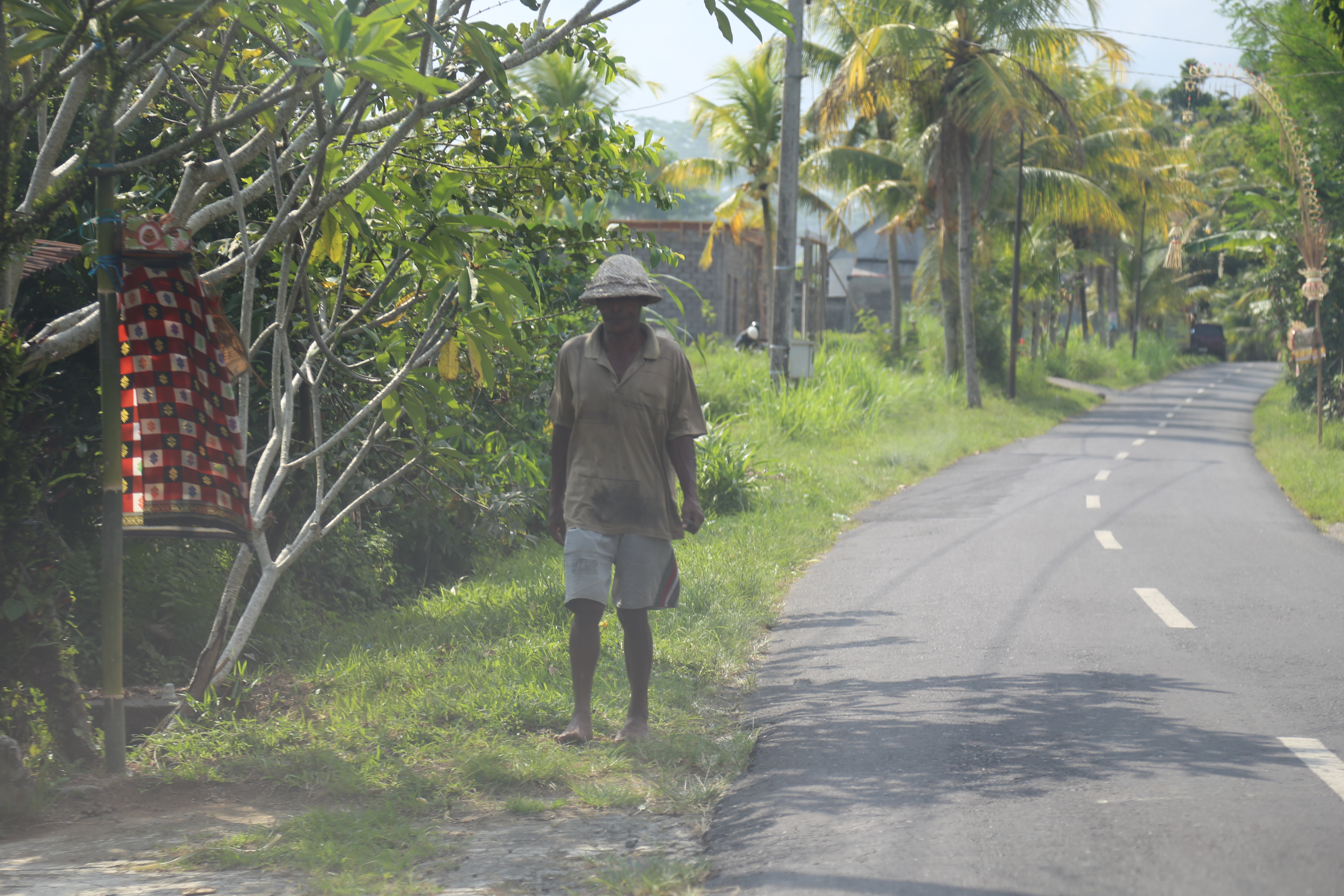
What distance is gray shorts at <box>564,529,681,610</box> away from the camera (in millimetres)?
4910

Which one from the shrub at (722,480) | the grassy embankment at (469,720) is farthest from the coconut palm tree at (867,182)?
the grassy embankment at (469,720)

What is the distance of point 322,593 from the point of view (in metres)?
7.49

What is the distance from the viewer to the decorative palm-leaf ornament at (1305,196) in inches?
719

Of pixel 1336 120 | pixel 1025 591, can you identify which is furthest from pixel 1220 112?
pixel 1025 591

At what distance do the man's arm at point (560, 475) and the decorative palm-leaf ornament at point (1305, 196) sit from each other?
615 inches

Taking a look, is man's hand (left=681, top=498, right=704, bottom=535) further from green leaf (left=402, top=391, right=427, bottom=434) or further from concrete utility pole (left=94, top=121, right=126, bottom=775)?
concrete utility pole (left=94, top=121, right=126, bottom=775)

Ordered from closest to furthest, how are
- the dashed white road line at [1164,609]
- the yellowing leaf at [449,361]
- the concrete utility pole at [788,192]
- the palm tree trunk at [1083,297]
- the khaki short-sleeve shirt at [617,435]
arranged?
the khaki short-sleeve shirt at [617,435]
the yellowing leaf at [449,361]
the dashed white road line at [1164,609]
the concrete utility pole at [788,192]
the palm tree trunk at [1083,297]

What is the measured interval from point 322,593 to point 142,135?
9.38 ft

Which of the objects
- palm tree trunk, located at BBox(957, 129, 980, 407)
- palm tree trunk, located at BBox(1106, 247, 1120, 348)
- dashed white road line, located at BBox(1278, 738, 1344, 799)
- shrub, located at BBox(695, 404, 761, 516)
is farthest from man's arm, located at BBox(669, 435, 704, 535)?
palm tree trunk, located at BBox(1106, 247, 1120, 348)

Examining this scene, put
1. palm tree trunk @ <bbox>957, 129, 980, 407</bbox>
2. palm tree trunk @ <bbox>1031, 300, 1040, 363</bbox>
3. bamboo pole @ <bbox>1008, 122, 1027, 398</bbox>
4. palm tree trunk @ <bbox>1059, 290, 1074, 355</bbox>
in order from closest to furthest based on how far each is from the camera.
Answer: palm tree trunk @ <bbox>957, 129, 980, 407</bbox> → bamboo pole @ <bbox>1008, 122, 1027, 398</bbox> → palm tree trunk @ <bbox>1031, 300, 1040, 363</bbox> → palm tree trunk @ <bbox>1059, 290, 1074, 355</bbox>

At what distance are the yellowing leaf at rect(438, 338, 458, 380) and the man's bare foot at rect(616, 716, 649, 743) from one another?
1802 mm

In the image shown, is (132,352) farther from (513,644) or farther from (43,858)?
(513,644)

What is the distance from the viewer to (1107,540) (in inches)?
424

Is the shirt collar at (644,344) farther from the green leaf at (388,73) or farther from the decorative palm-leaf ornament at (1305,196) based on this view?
the decorative palm-leaf ornament at (1305,196)
